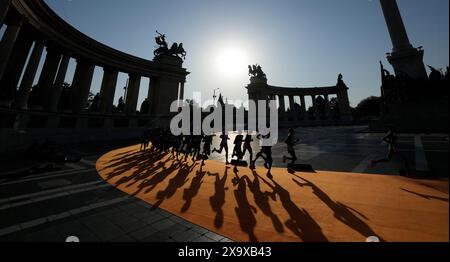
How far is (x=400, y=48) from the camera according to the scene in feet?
78.9

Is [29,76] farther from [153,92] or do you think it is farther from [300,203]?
[300,203]

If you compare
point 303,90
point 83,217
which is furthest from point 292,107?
point 83,217

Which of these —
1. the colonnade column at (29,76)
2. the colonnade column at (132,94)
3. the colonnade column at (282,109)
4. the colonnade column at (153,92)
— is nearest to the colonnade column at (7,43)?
the colonnade column at (29,76)

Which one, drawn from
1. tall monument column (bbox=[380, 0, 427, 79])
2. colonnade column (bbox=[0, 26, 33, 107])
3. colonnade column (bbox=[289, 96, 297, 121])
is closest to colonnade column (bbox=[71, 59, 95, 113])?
colonnade column (bbox=[0, 26, 33, 107])

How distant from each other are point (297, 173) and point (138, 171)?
7507mm

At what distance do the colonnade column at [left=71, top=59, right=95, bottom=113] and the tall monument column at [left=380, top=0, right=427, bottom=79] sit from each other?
1527 inches

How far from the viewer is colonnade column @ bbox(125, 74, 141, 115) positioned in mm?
34731

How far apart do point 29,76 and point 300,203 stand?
26.4 metres

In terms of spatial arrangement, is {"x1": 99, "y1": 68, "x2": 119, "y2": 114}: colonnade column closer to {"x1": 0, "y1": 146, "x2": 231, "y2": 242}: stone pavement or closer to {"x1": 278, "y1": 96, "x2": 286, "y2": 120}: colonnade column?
{"x1": 0, "y1": 146, "x2": 231, "y2": 242}: stone pavement

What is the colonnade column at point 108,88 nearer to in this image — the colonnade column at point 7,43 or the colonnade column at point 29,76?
the colonnade column at point 29,76

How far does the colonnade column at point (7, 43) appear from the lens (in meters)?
15.8

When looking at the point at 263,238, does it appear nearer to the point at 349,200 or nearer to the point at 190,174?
the point at 349,200

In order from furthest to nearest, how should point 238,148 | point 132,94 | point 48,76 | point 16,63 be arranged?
point 132,94, point 48,76, point 16,63, point 238,148
